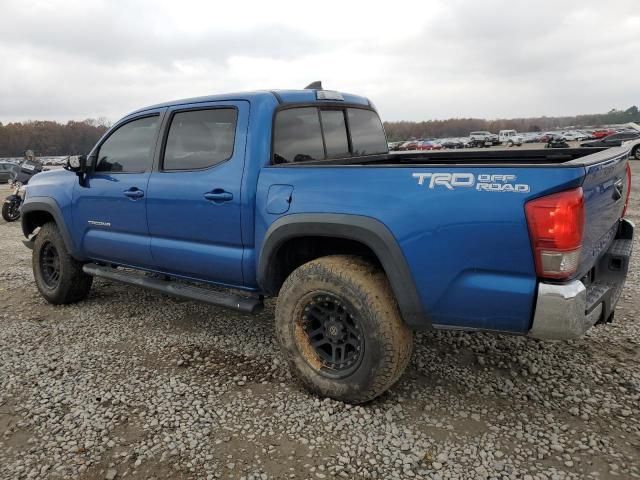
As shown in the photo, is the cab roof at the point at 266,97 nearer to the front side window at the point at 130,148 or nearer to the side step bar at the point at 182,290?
the front side window at the point at 130,148

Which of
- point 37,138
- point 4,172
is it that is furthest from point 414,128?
point 4,172

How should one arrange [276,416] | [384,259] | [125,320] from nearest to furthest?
[384,259] < [276,416] < [125,320]

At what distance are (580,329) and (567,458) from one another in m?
0.68

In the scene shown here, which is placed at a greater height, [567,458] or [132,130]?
[132,130]

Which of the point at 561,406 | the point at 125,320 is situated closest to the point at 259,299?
the point at 125,320

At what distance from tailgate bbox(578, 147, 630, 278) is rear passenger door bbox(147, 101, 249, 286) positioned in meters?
2.03

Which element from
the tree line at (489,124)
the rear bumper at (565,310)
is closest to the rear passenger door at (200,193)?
the rear bumper at (565,310)

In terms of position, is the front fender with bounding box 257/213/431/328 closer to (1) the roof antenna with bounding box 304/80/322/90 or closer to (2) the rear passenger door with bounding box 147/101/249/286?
(2) the rear passenger door with bounding box 147/101/249/286

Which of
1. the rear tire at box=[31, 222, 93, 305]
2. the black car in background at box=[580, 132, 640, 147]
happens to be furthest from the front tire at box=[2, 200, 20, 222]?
the black car in background at box=[580, 132, 640, 147]

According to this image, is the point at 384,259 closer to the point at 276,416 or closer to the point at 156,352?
the point at 276,416

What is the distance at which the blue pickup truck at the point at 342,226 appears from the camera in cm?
221

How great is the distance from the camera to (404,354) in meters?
2.70

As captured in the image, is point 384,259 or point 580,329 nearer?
point 580,329

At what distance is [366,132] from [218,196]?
1620 millimetres
